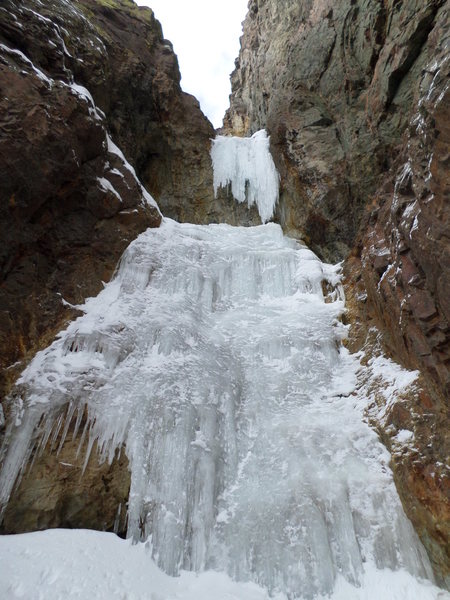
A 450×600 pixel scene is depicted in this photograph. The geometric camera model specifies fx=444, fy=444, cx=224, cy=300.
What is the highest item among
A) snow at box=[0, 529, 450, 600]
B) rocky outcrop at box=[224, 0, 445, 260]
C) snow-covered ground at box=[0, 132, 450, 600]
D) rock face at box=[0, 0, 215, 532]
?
rocky outcrop at box=[224, 0, 445, 260]

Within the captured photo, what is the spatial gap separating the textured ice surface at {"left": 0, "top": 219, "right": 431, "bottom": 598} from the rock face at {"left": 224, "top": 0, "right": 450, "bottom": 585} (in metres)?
0.68

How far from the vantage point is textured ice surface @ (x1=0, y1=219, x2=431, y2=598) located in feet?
19.8

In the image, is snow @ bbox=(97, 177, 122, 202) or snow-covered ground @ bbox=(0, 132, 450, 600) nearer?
snow-covered ground @ bbox=(0, 132, 450, 600)

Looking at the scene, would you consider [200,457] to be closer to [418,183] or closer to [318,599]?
[318,599]

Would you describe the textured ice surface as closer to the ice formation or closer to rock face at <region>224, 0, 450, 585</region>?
rock face at <region>224, 0, 450, 585</region>

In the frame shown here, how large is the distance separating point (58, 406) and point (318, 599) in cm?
465

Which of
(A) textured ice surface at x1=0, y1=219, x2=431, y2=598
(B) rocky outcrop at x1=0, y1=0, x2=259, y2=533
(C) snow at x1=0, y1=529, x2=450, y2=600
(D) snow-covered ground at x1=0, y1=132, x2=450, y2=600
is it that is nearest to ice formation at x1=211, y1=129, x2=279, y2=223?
(B) rocky outcrop at x1=0, y1=0, x2=259, y2=533

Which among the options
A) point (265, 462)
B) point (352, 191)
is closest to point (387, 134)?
point (352, 191)

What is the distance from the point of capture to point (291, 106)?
15117mm

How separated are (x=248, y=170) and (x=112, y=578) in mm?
13860

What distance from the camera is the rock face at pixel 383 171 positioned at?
19.5 ft

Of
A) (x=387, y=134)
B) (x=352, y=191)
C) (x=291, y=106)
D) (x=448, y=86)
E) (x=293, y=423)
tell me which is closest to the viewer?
(x=448, y=86)

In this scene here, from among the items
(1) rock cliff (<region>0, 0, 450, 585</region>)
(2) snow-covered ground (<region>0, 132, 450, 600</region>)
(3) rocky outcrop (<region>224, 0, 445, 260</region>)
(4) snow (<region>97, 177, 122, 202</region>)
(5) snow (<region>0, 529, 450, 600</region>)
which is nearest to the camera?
(5) snow (<region>0, 529, 450, 600</region>)

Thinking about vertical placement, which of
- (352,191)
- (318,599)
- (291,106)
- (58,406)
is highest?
(291,106)
